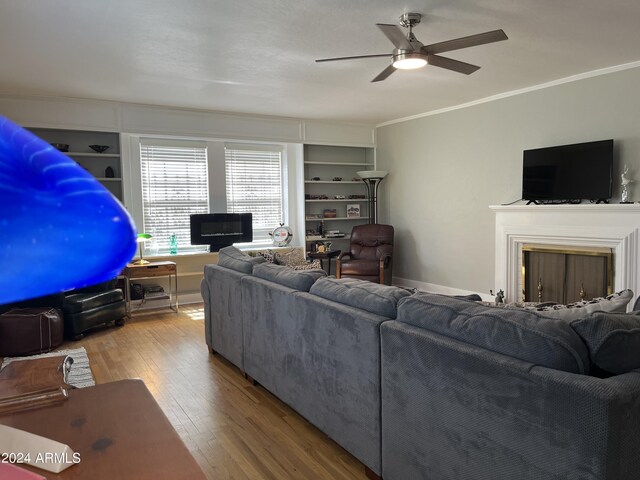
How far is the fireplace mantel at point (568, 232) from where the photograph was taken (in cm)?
426

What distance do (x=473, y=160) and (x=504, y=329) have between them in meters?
4.85

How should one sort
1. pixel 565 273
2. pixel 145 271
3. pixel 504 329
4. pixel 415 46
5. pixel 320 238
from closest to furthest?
pixel 504 329, pixel 415 46, pixel 565 273, pixel 145 271, pixel 320 238

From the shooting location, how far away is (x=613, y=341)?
1408 mm

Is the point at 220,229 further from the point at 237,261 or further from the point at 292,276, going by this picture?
the point at 292,276

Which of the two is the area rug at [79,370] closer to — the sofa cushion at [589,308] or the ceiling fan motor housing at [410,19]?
the sofa cushion at [589,308]

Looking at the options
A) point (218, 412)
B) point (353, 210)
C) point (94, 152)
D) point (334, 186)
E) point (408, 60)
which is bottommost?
point (218, 412)

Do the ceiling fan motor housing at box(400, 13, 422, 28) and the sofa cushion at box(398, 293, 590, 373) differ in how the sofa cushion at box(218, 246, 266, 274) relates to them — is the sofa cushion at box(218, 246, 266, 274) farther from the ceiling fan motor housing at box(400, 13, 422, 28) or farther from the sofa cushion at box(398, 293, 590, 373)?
the ceiling fan motor housing at box(400, 13, 422, 28)

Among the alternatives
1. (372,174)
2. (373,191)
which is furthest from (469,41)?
(373,191)

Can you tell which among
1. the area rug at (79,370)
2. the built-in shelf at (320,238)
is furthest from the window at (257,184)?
the area rug at (79,370)

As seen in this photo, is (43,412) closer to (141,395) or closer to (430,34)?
(141,395)

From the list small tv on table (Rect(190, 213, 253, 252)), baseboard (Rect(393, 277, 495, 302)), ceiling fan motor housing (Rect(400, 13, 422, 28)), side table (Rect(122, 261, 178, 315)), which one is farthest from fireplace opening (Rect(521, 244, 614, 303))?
side table (Rect(122, 261, 178, 315))

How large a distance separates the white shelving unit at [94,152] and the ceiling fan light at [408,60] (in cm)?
398

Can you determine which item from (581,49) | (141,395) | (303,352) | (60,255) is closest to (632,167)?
(581,49)

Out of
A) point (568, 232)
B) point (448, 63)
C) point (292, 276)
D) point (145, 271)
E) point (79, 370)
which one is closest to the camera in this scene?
point (292, 276)
